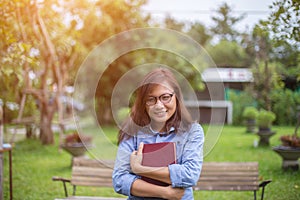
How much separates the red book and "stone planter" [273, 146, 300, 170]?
5.13 meters

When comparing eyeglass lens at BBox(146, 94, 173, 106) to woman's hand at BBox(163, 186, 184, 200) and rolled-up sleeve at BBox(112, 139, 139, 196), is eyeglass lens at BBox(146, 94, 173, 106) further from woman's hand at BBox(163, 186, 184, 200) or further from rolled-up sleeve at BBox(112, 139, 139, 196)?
woman's hand at BBox(163, 186, 184, 200)

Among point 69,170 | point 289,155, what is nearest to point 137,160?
point 289,155

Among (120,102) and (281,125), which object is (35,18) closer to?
(120,102)

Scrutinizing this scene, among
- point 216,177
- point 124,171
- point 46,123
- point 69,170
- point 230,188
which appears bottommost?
point 69,170

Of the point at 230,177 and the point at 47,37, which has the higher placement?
the point at 47,37

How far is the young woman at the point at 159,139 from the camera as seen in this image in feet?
6.70

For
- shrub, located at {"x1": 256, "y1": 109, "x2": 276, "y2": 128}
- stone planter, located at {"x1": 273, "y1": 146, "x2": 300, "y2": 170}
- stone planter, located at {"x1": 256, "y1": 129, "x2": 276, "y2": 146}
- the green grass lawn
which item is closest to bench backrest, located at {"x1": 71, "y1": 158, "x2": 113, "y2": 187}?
the green grass lawn

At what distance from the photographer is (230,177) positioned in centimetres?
450

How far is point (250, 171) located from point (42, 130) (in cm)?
845

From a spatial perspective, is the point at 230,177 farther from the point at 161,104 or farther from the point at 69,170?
the point at 69,170

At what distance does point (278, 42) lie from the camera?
4.65 m

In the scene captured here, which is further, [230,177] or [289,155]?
[289,155]

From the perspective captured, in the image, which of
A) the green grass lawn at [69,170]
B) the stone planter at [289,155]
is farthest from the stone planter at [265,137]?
the stone planter at [289,155]

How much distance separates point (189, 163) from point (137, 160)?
25 centimetres
